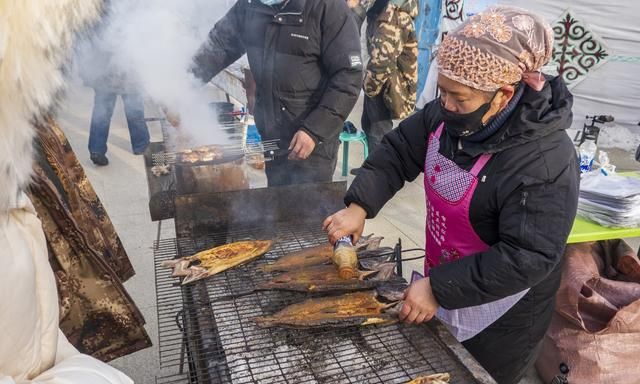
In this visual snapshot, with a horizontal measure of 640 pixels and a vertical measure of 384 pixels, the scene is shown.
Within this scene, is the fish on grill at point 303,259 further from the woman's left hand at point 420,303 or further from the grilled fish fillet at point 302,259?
the woman's left hand at point 420,303

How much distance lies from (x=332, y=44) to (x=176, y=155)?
5.47 ft

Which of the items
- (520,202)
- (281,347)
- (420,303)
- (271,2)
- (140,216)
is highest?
(271,2)

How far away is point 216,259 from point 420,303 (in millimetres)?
1357

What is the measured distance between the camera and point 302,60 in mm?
4129

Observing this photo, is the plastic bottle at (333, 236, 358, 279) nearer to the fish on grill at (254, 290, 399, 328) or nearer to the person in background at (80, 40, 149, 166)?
the fish on grill at (254, 290, 399, 328)

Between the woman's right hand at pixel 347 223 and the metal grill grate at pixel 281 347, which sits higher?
the woman's right hand at pixel 347 223

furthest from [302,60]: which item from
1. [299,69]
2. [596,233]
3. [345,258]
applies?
[596,233]

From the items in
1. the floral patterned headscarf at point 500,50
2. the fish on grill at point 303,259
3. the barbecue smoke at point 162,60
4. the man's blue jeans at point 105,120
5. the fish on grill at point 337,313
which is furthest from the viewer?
the man's blue jeans at point 105,120

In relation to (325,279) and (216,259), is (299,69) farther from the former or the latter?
(325,279)

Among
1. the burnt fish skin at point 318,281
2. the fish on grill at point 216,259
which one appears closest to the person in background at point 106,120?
the fish on grill at point 216,259

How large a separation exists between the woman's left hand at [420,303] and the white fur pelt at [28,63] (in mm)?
1744

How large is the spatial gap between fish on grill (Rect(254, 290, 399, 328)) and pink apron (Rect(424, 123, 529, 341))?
40 centimetres

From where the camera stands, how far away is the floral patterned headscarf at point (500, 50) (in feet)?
6.57

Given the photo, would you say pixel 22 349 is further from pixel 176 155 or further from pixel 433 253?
pixel 176 155
